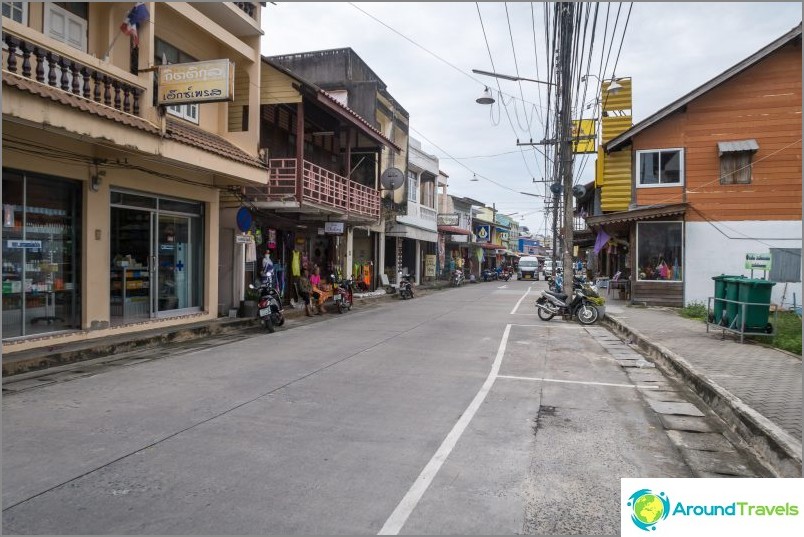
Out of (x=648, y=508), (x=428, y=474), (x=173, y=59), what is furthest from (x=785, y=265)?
(x=173, y=59)

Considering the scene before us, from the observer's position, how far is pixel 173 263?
43.1 ft

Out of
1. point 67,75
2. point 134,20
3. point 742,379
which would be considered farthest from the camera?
point 134,20

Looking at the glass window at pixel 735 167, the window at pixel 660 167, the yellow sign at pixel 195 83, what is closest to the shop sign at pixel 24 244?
the yellow sign at pixel 195 83

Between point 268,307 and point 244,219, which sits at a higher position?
point 244,219

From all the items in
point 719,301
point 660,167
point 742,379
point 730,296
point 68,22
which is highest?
point 68,22

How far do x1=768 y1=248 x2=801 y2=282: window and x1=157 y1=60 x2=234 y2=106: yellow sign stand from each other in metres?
17.9

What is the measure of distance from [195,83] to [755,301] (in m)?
11.7

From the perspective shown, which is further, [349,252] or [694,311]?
[349,252]

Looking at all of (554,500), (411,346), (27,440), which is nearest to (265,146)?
(411,346)

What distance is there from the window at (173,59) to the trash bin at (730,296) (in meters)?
12.3

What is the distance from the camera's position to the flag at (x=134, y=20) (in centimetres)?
1000

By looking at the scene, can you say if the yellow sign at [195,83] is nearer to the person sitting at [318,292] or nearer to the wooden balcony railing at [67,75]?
the wooden balcony railing at [67,75]

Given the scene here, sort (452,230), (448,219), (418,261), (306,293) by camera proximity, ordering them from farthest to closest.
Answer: (452,230) < (448,219) < (418,261) < (306,293)

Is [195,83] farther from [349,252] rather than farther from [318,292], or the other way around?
[349,252]
